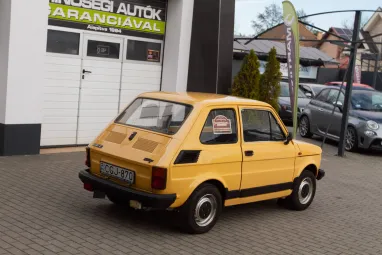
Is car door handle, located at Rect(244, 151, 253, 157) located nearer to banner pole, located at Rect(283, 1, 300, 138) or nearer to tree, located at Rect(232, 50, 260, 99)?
banner pole, located at Rect(283, 1, 300, 138)

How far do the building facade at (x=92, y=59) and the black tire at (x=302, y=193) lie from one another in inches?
185

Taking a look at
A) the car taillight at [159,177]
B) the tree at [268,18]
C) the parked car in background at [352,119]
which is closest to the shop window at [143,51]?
the parked car in background at [352,119]

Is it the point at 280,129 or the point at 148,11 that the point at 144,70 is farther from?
the point at 280,129

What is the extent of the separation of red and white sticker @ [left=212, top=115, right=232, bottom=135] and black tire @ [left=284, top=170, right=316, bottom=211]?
1677mm

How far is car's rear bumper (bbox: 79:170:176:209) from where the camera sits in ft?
19.4

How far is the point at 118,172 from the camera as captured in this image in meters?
6.38

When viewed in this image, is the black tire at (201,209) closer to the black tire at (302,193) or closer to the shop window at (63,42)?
the black tire at (302,193)

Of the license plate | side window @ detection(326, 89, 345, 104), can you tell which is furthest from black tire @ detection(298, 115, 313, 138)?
the license plate

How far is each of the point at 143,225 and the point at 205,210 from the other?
0.77 metres

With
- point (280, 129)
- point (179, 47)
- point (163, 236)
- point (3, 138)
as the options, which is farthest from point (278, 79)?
point (163, 236)

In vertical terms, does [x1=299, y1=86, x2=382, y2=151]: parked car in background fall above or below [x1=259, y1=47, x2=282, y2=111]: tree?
below

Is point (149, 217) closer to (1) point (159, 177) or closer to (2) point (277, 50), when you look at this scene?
(1) point (159, 177)

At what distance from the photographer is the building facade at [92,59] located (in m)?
9.73

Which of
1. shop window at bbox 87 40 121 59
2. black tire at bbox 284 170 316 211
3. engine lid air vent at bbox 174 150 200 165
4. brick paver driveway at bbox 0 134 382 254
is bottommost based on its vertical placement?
brick paver driveway at bbox 0 134 382 254
